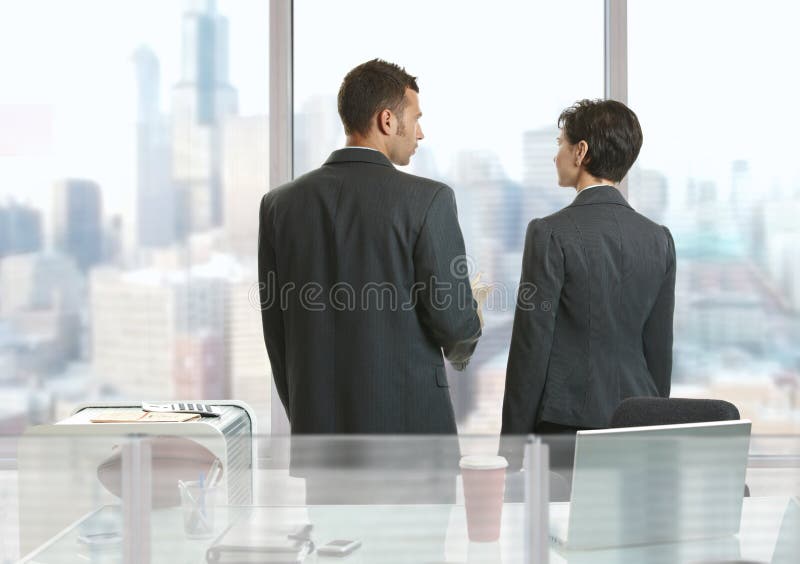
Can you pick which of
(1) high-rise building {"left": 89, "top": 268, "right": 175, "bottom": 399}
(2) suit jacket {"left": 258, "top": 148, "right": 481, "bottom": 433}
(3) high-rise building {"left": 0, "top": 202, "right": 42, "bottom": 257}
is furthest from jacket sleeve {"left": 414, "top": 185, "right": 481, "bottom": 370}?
(3) high-rise building {"left": 0, "top": 202, "right": 42, "bottom": 257}

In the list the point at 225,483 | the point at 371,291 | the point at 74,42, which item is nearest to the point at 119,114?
the point at 74,42

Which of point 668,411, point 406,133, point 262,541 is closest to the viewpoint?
point 262,541

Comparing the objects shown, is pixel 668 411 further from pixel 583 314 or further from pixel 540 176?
pixel 540 176

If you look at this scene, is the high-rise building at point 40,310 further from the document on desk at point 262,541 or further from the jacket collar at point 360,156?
the document on desk at point 262,541

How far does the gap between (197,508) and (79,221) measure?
2730 mm

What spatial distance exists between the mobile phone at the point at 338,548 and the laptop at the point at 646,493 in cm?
25

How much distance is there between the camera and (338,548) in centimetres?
120

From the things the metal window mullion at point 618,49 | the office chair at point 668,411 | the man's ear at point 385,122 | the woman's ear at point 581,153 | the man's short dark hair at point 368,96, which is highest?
the metal window mullion at point 618,49

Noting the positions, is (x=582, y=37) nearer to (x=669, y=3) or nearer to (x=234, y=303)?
(x=669, y=3)

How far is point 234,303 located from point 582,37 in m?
1.73

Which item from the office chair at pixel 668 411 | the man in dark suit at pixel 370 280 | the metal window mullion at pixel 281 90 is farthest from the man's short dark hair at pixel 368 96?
the metal window mullion at pixel 281 90

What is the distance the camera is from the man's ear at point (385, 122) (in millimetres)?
2207

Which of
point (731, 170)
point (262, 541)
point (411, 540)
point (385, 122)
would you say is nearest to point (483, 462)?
point (411, 540)

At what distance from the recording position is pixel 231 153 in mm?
3725
